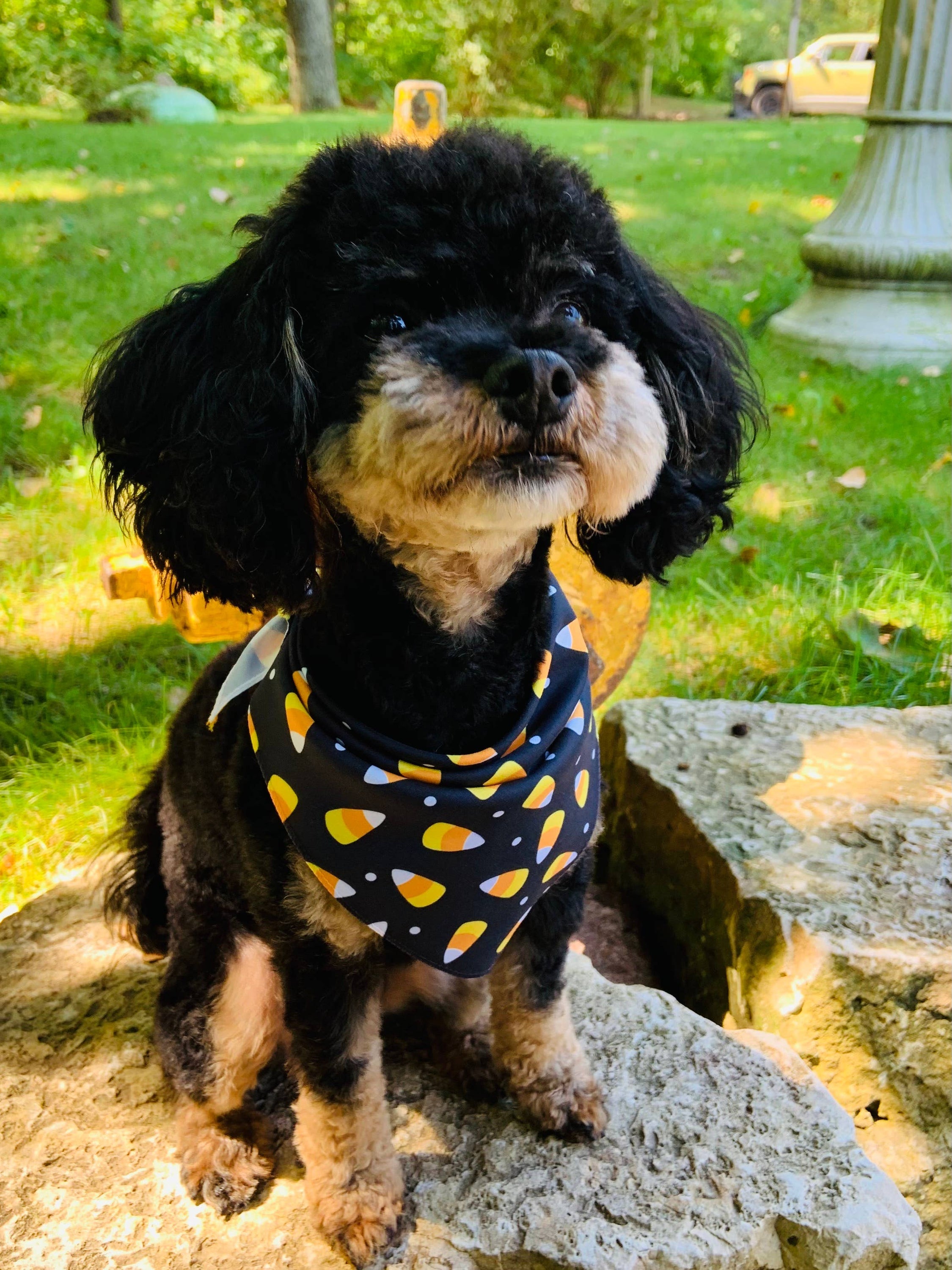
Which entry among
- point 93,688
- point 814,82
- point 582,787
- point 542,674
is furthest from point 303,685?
point 814,82

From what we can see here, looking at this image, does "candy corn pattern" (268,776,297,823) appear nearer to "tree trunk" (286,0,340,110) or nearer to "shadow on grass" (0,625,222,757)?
"shadow on grass" (0,625,222,757)

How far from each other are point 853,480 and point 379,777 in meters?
3.07

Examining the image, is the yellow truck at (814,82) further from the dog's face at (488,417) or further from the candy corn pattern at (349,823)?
the candy corn pattern at (349,823)

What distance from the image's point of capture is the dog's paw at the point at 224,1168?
1625 mm

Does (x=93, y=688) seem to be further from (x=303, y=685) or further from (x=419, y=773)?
(x=419, y=773)

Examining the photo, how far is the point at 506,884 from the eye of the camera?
5.12 feet

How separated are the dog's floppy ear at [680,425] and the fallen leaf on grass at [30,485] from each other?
274 centimetres

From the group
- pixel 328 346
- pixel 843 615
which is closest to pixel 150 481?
pixel 328 346

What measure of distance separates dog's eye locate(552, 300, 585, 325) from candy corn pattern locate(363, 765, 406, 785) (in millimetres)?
682

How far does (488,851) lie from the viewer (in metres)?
1.54

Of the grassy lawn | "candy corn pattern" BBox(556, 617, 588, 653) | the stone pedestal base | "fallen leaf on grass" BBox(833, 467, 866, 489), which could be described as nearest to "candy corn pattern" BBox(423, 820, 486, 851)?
"candy corn pattern" BBox(556, 617, 588, 653)

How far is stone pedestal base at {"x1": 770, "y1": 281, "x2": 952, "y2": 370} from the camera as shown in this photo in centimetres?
464

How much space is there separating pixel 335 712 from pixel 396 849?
0.23m

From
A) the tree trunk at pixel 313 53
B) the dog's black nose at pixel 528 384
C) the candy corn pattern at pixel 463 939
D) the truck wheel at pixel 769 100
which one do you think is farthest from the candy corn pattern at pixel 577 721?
the truck wheel at pixel 769 100
